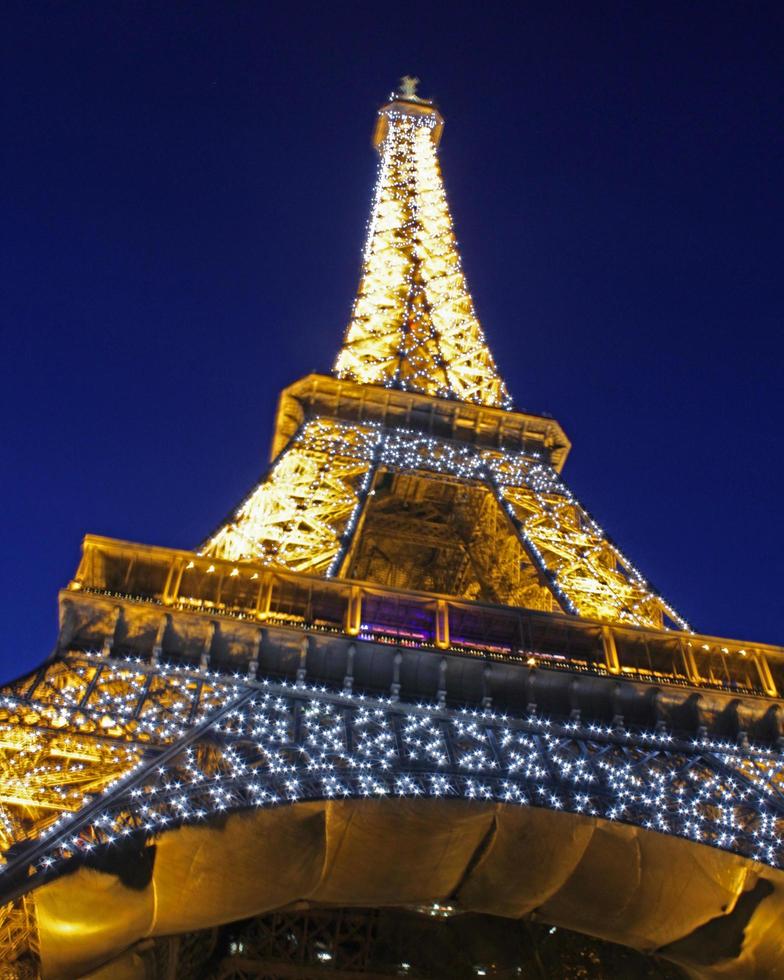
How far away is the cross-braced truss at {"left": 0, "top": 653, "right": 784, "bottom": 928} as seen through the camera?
820cm

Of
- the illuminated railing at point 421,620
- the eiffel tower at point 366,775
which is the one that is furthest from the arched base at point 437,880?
the illuminated railing at point 421,620

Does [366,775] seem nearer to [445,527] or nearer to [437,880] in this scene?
[437,880]

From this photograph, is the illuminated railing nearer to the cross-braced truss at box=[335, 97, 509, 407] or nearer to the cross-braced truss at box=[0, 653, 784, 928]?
the cross-braced truss at box=[0, 653, 784, 928]

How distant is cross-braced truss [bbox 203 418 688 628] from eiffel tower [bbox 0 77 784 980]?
10cm

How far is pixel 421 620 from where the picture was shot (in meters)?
12.7

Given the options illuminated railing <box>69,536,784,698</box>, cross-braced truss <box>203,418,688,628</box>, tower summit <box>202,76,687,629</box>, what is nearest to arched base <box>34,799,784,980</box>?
illuminated railing <box>69,536,784,698</box>

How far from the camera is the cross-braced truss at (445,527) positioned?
47.6 ft

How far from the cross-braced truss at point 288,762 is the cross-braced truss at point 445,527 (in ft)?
10.3

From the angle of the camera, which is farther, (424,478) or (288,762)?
(424,478)

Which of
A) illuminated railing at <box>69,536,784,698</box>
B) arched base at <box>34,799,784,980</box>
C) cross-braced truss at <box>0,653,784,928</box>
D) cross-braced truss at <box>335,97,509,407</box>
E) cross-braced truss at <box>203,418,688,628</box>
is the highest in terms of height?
cross-braced truss at <box>335,97,509,407</box>

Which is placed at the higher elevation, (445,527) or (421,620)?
(445,527)

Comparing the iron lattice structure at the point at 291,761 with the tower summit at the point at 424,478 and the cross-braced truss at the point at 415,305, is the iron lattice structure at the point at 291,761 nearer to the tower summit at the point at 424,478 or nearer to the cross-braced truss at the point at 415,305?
the tower summit at the point at 424,478

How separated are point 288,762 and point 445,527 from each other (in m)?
13.0

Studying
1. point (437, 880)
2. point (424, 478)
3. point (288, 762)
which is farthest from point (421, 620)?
point (424, 478)
